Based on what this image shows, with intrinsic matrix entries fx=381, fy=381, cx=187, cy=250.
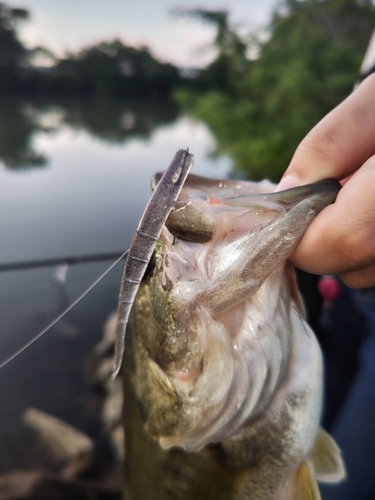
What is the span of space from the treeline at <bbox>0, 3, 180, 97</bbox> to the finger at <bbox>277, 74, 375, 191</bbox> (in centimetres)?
1727

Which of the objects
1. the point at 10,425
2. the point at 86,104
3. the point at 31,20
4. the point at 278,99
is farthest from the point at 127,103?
the point at 10,425

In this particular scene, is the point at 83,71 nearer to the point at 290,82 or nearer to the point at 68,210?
the point at 68,210

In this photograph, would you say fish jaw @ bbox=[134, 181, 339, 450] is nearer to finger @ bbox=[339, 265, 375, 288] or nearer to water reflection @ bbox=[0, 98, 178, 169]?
finger @ bbox=[339, 265, 375, 288]

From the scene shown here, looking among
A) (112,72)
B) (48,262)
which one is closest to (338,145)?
(48,262)

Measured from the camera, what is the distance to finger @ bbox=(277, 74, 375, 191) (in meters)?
0.76

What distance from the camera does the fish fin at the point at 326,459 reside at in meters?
1.02

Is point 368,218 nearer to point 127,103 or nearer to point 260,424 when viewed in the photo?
point 260,424

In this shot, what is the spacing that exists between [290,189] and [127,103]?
21.1 metres

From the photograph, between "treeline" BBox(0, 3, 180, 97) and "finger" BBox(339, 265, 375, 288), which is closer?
"finger" BBox(339, 265, 375, 288)

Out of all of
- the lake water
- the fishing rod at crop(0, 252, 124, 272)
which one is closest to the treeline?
the lake water

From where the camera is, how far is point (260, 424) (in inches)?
35.7

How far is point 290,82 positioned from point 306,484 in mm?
9345

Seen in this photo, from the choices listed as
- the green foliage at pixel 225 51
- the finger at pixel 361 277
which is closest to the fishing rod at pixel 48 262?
the finger at pixel 361 277

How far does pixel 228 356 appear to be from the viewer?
2.60ft
